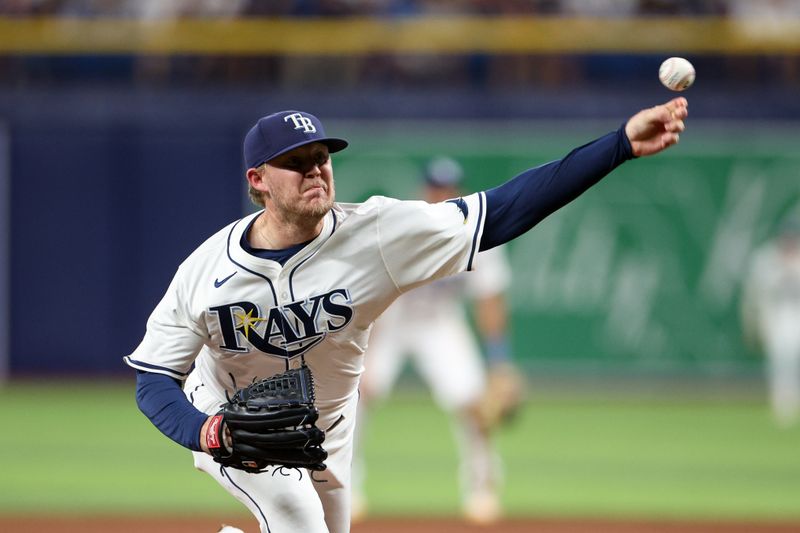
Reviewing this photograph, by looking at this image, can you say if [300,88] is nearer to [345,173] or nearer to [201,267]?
[345,173]

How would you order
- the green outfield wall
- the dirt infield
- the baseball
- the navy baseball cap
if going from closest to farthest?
the baseball < the navy baseball cap < the dirt infield < the green outfield wall

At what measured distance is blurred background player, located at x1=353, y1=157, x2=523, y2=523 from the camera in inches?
380

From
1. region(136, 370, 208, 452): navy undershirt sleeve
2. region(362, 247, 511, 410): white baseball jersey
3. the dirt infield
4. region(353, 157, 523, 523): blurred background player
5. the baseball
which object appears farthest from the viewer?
region(362, 247, 511, 410): white baseball jersey

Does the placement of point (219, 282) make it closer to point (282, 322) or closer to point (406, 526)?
point (282, 322)

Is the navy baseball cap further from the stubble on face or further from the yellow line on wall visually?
the yellow line on wall

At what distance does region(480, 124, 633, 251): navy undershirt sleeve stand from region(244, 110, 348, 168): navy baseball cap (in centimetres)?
63

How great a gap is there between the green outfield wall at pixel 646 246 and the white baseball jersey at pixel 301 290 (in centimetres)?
1099

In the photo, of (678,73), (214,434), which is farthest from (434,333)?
(678,73)

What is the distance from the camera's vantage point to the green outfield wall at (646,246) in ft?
52.5

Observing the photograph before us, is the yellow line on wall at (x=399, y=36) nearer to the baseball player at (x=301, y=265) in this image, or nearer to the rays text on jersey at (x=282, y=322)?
the baseball player at (x=301, y=265)

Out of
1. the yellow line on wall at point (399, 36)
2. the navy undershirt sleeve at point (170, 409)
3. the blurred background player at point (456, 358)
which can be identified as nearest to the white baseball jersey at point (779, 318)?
the yellow line on wall at point (399, 36)

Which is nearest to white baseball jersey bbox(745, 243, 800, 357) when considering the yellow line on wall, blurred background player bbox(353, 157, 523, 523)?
the yellow line on wall

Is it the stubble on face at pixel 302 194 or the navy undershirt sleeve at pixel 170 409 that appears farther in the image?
the stubble on face at pixel 302 194

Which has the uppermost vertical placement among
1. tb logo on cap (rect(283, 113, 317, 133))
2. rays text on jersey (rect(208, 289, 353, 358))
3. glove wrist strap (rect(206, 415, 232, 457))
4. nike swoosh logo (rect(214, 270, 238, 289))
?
→ tb logo on cap (rect(283, 113, 317, 133))
